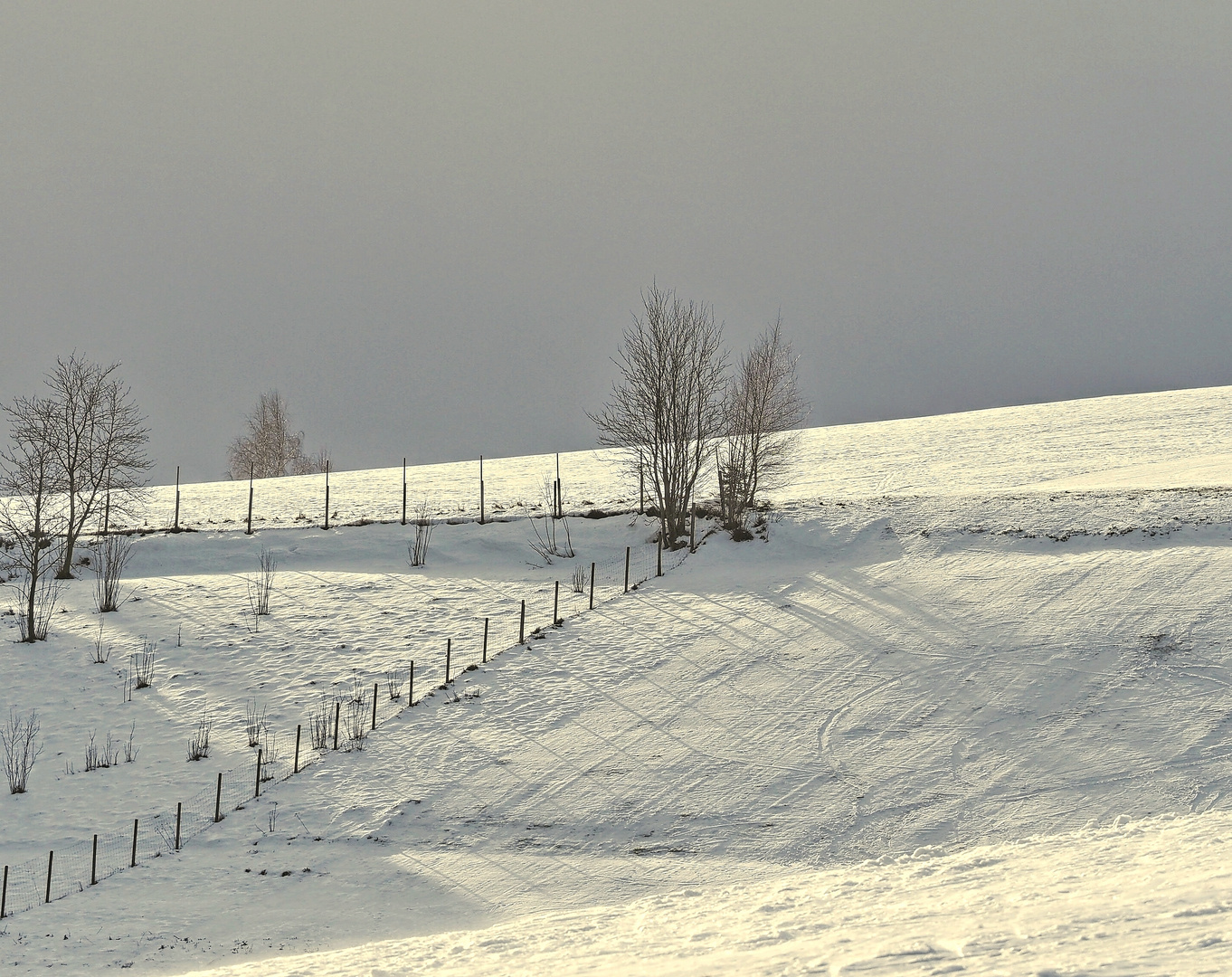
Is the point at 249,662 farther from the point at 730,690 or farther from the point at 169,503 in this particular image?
the point at 169,503

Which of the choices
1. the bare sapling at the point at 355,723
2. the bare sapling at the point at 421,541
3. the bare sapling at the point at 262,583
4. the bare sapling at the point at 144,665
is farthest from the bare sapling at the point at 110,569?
the bare sapling at the point at 355,723

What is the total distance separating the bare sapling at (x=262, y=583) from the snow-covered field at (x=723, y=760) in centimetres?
53

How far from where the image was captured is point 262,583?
33312 mm

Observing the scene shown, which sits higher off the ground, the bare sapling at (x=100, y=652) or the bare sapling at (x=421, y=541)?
the bare sapling at (x=421, y=541)

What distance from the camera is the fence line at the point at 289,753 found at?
17422 millimetres

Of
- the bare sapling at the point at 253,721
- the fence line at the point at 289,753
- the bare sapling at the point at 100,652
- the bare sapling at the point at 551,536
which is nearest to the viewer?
the fence line at the point at 289,753

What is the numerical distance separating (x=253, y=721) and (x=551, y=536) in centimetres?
1468

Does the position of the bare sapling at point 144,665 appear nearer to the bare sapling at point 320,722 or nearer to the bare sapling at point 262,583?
the bare sapling at point 262,583

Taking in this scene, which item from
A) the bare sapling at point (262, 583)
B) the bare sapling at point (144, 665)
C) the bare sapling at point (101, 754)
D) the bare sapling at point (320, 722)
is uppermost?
the bare sapling at point (262, 583)

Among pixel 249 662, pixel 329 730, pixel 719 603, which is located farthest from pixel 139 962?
pixel 719 603

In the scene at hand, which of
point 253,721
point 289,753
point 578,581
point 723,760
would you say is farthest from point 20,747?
point 723,760

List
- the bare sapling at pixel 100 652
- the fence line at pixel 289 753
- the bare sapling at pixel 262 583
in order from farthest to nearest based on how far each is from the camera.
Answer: the bare sapling at pixel 262 583 < the bare sapling at pixel 100 652 < the fence line at pixel 289 753

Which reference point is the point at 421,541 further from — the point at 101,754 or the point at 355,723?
the point at 101,754

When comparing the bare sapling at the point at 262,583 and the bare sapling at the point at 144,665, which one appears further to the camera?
the bare sapling at the point at 262,583
